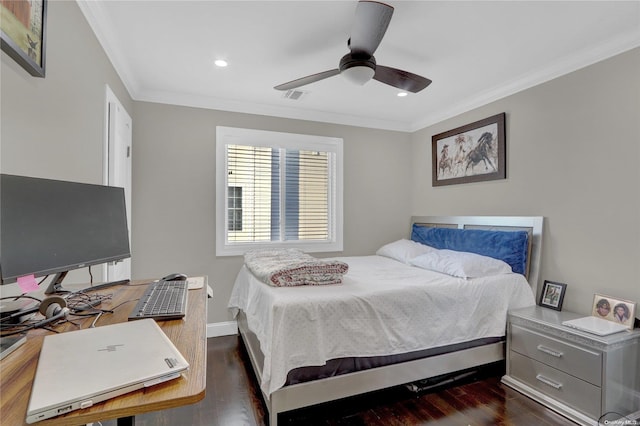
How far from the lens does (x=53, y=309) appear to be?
1092 mm

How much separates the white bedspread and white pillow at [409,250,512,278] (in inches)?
2.6

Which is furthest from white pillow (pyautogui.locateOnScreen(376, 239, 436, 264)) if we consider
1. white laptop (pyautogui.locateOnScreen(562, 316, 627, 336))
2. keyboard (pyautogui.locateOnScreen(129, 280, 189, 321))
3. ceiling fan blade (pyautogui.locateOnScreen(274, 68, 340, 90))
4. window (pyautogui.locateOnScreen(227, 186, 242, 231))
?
keyboard (pyautogui.locateOnScreen(129, 280, 189, 321))

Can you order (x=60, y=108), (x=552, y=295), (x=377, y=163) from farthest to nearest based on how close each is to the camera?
(x=377, y=163) < (x=552, y=295) < (x=60, y=108)

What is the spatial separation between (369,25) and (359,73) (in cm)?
39

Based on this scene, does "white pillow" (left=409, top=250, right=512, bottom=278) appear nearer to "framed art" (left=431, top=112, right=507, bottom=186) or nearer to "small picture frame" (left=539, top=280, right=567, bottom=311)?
"small picture frame" (left=539, top=280, right=567, bottom=311)

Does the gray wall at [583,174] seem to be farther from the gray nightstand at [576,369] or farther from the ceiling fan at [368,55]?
the ceiling fan at [368,55]

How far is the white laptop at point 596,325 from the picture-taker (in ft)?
6.62

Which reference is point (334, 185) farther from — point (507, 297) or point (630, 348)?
point (630, 348)

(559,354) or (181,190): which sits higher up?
(181,190)

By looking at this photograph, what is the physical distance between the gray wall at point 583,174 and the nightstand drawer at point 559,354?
527 millimetres

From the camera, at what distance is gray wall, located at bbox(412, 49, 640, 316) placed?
87.1 inches

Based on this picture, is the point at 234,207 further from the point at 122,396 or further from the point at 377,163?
the point at 122,396

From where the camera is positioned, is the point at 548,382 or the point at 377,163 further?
the point at 377,163

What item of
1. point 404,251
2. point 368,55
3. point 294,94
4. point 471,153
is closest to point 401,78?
point 368,55
